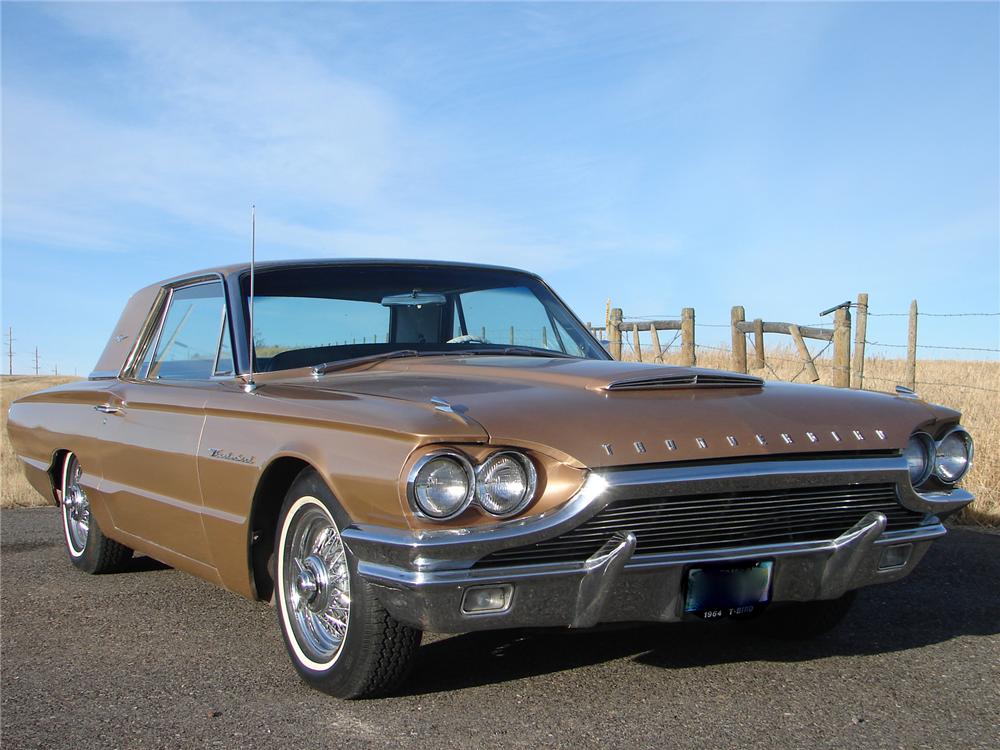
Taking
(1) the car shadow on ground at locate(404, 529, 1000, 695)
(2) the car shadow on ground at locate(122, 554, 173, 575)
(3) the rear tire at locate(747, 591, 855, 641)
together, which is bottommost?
(2) the car shadow on ground at locate(122, 554, 173, 575)

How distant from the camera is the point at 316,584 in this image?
355cm

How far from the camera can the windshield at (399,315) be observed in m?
4.54

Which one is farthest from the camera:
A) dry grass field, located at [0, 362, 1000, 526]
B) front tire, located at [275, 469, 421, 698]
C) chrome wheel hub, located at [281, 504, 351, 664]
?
dry grass field, located at [0, 362, 1000, 526]

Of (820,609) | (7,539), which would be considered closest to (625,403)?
(820,609)

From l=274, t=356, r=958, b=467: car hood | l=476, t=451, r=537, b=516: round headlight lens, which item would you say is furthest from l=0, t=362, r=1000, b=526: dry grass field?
l=476, t=451, r=537, b=516: round headlight lens

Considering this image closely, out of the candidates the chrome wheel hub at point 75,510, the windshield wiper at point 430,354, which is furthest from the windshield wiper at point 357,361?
the chrome wheel hub at point 75,510

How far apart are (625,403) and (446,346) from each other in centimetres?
145

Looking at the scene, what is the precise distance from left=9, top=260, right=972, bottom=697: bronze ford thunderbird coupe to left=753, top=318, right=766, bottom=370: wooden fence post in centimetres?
975

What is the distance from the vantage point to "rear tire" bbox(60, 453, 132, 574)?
5.64 metres

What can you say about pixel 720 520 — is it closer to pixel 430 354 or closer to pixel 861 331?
pixel 430 354

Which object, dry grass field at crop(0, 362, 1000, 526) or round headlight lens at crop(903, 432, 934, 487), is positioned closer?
round headlight lens at crop(903, 432, 934, 487)

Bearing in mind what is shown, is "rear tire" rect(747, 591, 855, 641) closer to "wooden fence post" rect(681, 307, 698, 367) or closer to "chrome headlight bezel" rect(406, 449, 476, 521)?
"chrome headlight bezel" rect(406, 449, 476, 521)

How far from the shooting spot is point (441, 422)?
3.05m

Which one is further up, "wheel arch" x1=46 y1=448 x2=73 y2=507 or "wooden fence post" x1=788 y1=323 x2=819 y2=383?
"wooden fence post" x1=788 y1=323 x2=819 y2=383
